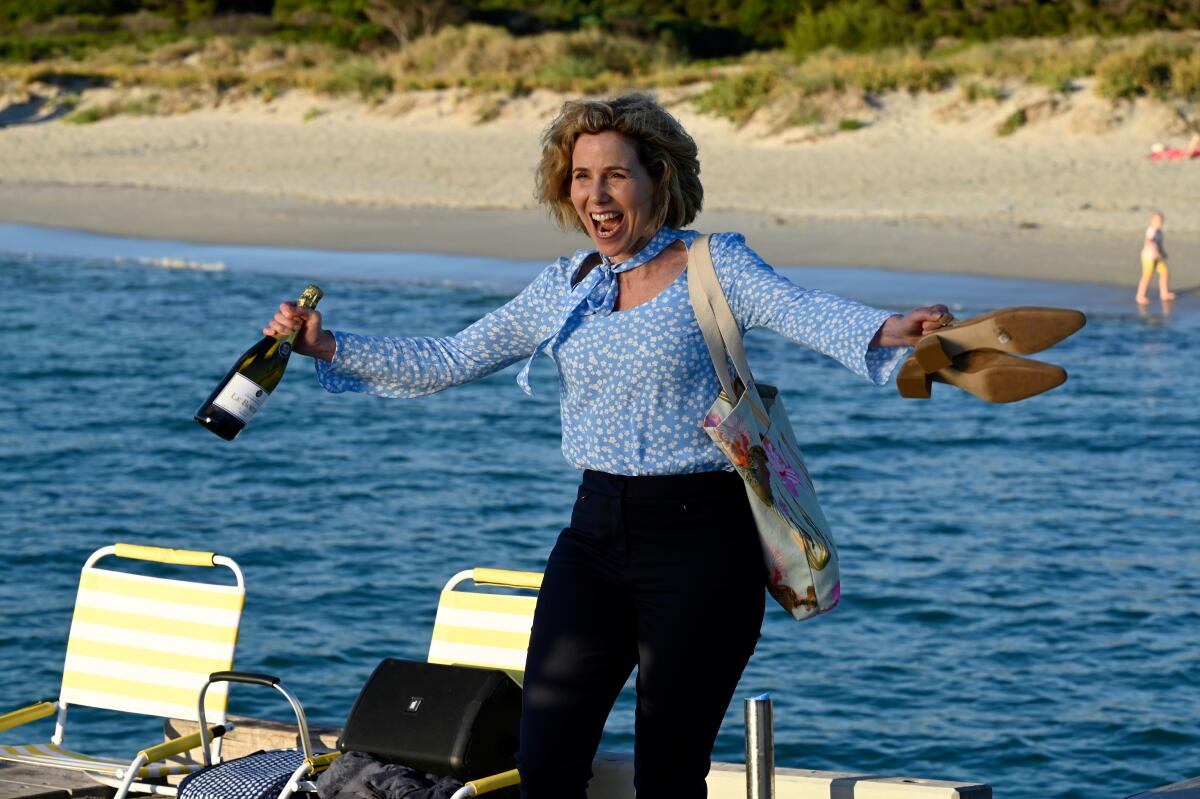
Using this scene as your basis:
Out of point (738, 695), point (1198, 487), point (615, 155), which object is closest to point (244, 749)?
point (615, 155)

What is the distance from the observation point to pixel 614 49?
3900cm

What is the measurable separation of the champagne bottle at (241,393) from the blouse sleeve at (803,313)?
0.80 meters

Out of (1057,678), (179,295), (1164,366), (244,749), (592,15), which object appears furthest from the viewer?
(592,15)

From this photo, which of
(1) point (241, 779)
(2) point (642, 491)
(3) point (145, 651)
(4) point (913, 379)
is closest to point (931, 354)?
(4) point (913, 379)

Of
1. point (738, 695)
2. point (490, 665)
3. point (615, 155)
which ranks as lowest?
point (738, 695)

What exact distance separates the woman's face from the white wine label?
2.25 feet

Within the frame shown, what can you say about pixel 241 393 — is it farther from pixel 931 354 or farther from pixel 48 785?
pixel 48 785

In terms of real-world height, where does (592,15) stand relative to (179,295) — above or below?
above

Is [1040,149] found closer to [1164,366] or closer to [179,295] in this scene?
[1164,366]

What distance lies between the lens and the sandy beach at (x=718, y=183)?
63.7 ft

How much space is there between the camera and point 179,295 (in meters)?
18.7

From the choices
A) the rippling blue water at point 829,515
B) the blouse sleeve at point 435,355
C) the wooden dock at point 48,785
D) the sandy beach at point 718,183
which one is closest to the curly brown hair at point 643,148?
the blouse sleeve at point 435,355

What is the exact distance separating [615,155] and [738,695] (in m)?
5.56

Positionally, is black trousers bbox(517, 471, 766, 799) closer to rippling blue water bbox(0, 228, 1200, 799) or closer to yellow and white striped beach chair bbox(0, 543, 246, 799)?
yellow and white striped beach chair bbox(0, 543, 246, 799)
